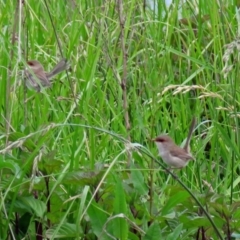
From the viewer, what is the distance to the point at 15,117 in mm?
2973

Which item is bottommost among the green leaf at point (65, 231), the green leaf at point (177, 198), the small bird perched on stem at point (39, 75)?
the green leaf at point (65, 231)

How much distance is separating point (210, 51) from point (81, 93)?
109 cm

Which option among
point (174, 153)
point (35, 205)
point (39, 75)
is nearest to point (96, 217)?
point (35, 205)

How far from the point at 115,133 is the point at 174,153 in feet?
0.79

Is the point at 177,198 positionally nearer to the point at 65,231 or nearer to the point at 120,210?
the point at 120,210

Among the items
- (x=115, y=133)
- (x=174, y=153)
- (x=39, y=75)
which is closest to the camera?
(x=174, y=153)

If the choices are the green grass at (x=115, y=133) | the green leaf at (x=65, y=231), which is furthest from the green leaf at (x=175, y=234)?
the green leaf at (x=65, y=231)

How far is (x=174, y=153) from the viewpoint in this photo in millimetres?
2578

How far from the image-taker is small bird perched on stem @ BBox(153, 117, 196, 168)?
2579 mm

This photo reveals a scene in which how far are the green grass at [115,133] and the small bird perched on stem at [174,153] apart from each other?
48 mm

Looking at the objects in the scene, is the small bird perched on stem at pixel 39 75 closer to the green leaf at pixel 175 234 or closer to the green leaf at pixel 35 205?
the green leaf at pixel 35 205

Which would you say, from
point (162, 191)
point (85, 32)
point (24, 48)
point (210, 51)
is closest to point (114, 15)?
point (85, 32)

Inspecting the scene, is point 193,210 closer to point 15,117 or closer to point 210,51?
point 15,117

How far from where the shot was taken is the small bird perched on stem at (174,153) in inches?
102
